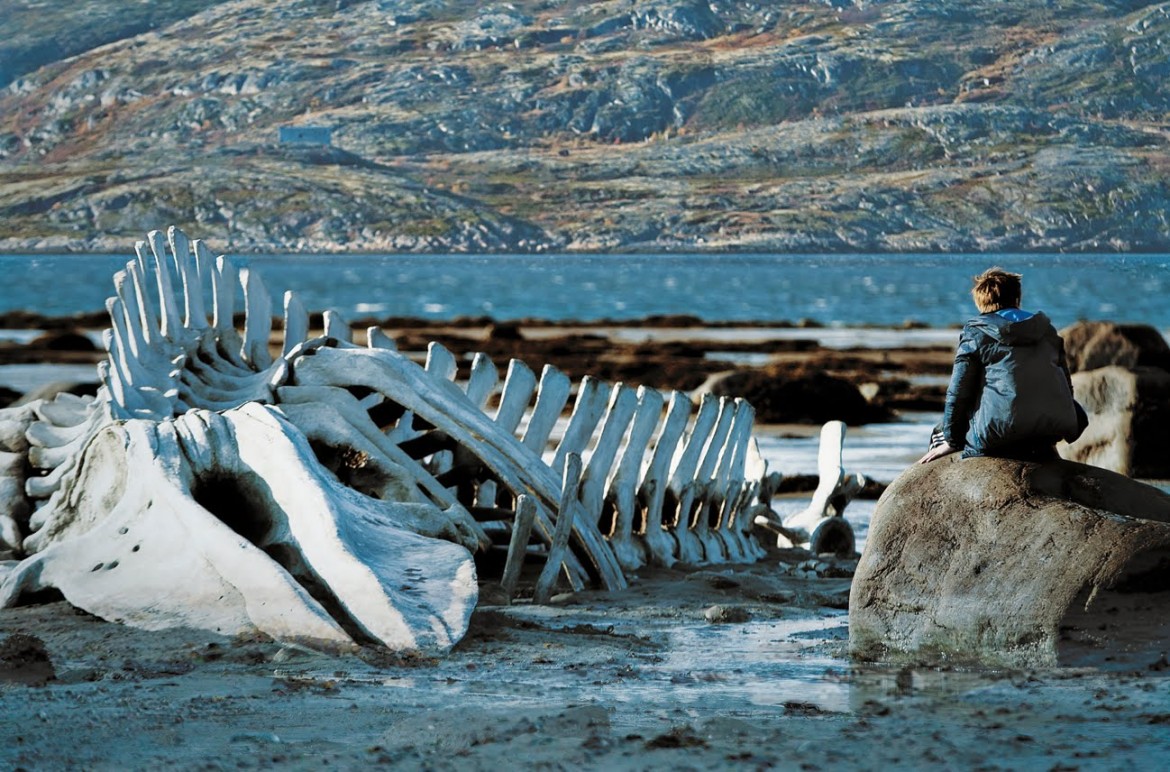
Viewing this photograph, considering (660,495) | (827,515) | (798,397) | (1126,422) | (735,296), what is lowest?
(827,515)

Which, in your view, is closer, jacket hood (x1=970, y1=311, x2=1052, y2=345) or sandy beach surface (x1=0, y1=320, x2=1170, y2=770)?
sandy beach surface (x1=0, y1=320, x2=1170, y2=770)

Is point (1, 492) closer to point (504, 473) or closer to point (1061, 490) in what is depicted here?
point (504, 473)

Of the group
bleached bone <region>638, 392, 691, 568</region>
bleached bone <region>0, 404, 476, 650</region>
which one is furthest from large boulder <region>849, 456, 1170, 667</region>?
bleached bone <region>638, 392, 691, 568</region>

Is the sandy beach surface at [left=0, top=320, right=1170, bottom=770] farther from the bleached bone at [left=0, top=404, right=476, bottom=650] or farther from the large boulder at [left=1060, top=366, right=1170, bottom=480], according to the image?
the large boulder at [left=1060, top=366, right=1170, bottom=480]

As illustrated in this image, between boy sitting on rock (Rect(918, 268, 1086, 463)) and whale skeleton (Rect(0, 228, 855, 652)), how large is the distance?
1751 millimetres

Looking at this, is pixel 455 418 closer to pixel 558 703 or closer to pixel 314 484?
pixel 314 484

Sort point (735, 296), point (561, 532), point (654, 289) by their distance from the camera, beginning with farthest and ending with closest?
point (654, 289) < point (735, 296) < point (561, 532)

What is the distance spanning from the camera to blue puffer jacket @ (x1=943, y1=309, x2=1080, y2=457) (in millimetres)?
5625

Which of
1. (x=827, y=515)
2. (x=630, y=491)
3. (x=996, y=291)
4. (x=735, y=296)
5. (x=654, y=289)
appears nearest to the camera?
(x=996, y=291)

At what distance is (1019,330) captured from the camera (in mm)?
5625

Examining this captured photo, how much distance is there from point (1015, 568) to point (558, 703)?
5.05 ft

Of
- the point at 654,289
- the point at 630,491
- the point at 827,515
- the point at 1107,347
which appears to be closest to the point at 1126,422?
the point at 827,515

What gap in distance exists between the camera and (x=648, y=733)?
4727 mm

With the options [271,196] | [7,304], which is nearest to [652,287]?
[7,304]
